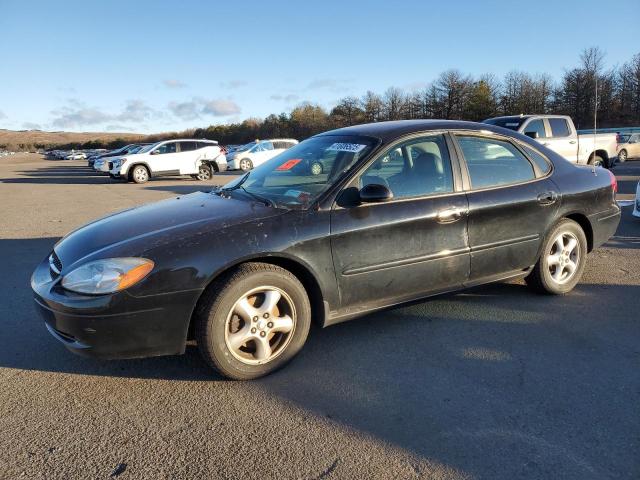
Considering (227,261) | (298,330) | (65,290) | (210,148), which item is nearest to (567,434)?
(298,330)

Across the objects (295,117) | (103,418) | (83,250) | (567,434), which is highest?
(295,117)

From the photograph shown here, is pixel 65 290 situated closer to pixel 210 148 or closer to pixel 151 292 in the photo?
pixel 151 292

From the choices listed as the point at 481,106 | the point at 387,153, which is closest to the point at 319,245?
the point at 387,153

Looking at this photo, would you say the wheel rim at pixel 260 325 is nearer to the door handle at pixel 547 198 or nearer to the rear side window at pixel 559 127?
the door handle at pixel 547 198

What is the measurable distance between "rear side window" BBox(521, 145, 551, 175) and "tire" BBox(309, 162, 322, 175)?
1905mm

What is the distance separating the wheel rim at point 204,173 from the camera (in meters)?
Result: 21.2

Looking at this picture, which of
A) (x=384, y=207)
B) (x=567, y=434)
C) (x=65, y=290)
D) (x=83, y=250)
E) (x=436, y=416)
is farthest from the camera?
(x=384, y=207)

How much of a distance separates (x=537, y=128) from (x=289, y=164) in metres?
10.6

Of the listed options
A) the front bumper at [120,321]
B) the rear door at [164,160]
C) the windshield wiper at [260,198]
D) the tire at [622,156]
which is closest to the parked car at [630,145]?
the tire at [622,156]

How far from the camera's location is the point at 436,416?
2.66m

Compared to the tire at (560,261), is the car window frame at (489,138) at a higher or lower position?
higher

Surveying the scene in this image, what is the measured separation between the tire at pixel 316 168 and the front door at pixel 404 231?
38 cm

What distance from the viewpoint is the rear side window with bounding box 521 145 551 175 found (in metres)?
4.34

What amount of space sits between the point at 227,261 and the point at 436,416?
1.48 metres
